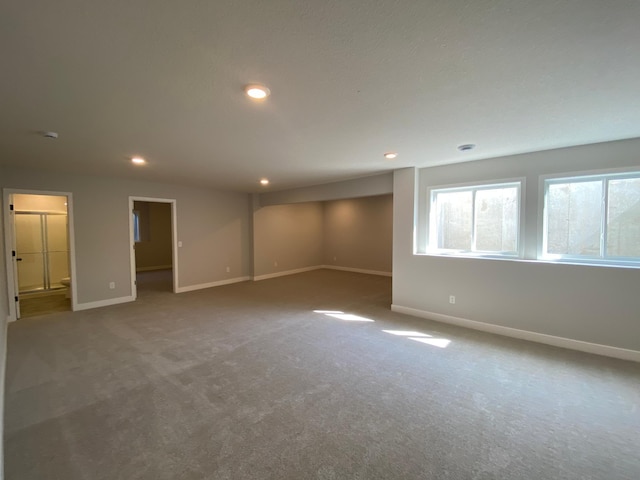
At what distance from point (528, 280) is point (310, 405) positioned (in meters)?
3.17

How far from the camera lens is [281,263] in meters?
8.50

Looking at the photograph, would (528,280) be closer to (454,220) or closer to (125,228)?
(454,220)

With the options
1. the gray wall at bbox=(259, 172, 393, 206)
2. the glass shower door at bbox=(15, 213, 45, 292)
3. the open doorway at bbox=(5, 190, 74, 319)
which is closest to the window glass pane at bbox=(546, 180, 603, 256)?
the gray wall at bbox=(259, 172, 393, 206)

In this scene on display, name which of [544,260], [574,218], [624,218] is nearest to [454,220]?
[544,260]

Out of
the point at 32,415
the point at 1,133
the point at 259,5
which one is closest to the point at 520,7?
the point at 259,5

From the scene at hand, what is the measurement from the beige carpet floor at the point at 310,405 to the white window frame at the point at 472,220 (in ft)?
3.81

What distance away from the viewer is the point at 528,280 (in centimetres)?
357

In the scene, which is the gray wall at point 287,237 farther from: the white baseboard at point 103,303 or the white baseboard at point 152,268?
the white baseboard at point 152,268

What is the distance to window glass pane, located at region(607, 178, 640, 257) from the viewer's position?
3111 mm

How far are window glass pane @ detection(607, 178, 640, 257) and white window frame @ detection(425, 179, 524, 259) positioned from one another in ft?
2.80

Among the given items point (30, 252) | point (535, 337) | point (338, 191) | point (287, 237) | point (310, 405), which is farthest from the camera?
point (287, 237)

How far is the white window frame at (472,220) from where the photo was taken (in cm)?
373

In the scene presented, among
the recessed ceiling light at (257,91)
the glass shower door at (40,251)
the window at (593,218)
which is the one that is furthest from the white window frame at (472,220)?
the glass shower door at (40,251)

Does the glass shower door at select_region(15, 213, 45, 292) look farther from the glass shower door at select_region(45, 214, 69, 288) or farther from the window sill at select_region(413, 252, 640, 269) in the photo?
the window sill at select_region(413, 252, 640, 269)
